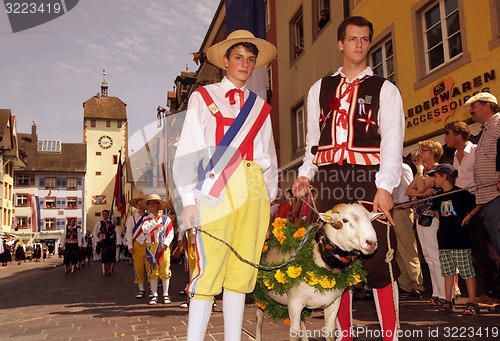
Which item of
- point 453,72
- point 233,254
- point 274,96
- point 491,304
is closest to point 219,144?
point 233,254

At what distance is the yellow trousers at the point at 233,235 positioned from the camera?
278 centimetres

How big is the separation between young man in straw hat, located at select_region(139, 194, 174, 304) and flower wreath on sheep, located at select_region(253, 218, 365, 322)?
5.74 m

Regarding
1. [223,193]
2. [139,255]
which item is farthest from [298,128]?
[223,193]

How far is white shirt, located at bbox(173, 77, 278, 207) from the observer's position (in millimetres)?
2867

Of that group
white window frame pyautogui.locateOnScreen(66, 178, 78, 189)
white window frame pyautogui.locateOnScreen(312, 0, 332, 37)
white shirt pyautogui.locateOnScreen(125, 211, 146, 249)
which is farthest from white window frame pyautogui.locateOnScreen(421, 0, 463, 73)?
white window frame pyautogui.locateOnScreen(66, 178, 78, 189)

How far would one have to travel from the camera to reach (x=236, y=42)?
329 cm

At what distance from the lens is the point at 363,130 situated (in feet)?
9.77

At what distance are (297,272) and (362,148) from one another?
96 cm

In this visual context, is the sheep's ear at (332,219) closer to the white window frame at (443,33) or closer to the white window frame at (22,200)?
the white window frame at (443,33)

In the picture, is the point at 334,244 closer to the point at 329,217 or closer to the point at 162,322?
the point at 329,217

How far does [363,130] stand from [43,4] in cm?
250

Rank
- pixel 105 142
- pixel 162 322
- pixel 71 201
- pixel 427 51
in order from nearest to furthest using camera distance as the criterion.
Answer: pixel 162 322, pixel 427 51, pixel 71 201, pixel 105 142

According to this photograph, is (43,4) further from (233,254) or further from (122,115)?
(122,115)
